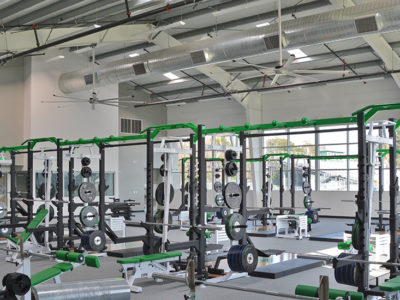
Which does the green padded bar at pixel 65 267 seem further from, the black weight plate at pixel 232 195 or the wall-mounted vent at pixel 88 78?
the wall-mounted vent at pixel 88 78

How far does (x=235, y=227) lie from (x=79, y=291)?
3507mm

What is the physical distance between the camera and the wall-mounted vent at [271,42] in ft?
33.3

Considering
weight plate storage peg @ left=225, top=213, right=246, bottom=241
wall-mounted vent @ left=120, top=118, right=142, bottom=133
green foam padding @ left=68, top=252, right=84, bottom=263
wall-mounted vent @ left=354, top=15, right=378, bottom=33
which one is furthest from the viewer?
wall-mounted vent @ left=120, top=118, right=142, bottom=133

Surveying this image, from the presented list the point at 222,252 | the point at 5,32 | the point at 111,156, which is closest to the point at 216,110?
the point at 111,156

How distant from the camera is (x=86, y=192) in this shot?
9.36 meters

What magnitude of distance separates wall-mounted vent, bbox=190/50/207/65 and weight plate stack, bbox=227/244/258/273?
617 centimetres

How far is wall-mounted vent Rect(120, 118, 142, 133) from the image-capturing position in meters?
20.5

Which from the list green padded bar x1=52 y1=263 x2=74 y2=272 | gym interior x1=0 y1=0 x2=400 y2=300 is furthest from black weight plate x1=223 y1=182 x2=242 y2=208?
green padded bar x1=52 y1=263 x2=74 y2=272

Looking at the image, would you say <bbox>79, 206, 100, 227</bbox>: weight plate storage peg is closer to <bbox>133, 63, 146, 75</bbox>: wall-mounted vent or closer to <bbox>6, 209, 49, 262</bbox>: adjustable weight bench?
<bbox>6, 209, 49, 262</bbox>: adjustable weight bench

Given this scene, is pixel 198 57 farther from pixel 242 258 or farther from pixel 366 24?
pixel 242 258

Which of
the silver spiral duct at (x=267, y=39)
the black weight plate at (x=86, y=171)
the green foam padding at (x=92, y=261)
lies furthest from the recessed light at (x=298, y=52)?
the green foam padding at (x=92, y=261)

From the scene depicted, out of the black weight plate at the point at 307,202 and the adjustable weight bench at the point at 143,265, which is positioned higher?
the black weight plate at the point at 307,202

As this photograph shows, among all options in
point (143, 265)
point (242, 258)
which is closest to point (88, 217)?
point (143, 265)

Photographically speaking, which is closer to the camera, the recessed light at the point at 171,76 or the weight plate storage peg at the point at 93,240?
the weight plate storage peg at the point at 93,240
